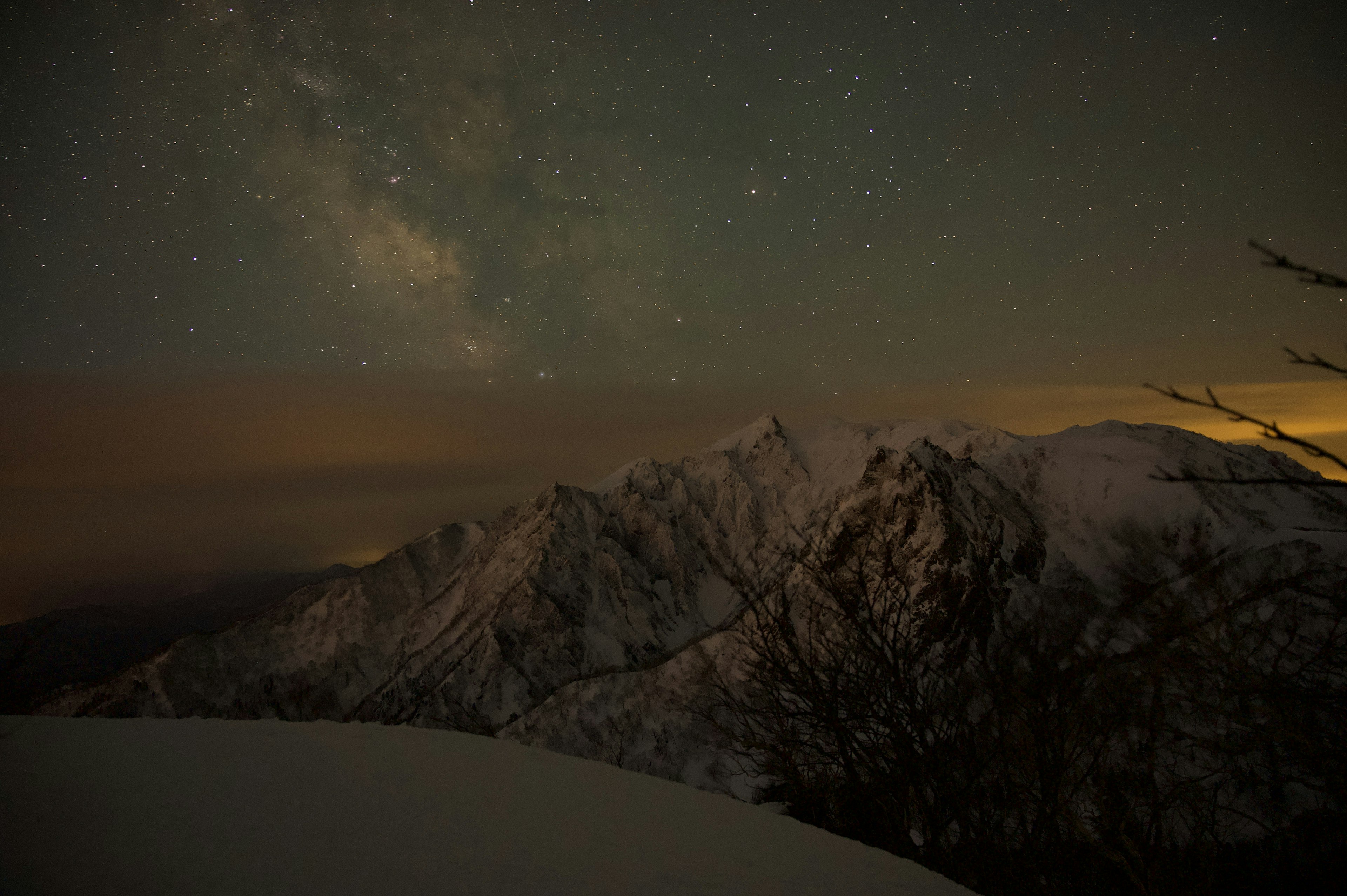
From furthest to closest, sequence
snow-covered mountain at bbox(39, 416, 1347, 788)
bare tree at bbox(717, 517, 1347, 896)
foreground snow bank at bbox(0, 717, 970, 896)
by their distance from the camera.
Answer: snow-covered mountain at bbox(39, 416, 1347, 788) < bare tree at bbox(717, 517, 1347, 896) < foreground snow bank at bbox(0, 717, 970, 896)

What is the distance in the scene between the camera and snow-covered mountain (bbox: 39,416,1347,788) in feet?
262

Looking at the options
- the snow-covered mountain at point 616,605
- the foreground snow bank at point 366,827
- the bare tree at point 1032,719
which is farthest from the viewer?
the snow-covered mountain at point 616,605

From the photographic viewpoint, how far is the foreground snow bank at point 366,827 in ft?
11.3

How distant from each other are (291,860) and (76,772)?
2381 mm

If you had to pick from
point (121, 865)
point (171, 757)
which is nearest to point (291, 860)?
point (121, 865)

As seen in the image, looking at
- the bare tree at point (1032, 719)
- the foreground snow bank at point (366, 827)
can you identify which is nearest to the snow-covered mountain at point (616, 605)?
the foreground snow bank at point (366, 827)

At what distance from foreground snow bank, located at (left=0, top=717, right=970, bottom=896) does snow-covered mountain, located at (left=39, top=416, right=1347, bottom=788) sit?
18.0 metres

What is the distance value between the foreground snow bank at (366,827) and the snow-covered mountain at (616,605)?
18019mm

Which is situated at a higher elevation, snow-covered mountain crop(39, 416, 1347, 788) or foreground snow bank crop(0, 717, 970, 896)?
foreground snow bank crop(0, 717, 970, 896)

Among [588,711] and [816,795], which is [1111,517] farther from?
[816,795]

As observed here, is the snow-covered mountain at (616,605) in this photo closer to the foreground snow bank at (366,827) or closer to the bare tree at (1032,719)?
the foreground snow bank at (366,827)

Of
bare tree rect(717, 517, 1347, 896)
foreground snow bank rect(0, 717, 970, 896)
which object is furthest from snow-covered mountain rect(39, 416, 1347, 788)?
bare tree rect(717, 517, 1347, 896)

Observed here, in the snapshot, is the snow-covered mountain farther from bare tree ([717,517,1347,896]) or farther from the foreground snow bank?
bare tree ([717,517,1347,896])

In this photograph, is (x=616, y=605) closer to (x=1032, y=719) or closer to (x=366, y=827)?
(x=1032, y=719)
